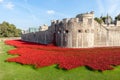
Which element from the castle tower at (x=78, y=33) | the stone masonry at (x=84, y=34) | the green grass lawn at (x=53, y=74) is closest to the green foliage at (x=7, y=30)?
the stone masonry at (x=84, y=34)

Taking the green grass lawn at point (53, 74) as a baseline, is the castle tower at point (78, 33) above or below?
above

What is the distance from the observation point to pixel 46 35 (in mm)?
47250

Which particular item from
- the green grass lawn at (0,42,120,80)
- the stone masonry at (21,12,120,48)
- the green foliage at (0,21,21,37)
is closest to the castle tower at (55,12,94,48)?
the stone masonry at (21,12,120,48)

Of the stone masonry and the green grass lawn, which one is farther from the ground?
the stone masonry

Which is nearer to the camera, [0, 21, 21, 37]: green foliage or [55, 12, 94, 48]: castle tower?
[55, 12, 94, 48]: castle tower

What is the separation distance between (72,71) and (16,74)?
186 inches

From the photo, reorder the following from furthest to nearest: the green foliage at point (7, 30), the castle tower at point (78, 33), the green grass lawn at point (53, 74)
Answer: the green foliage at point (7, 30) → the castle tower at point (78, 33) → the green grass lawn at point (53, 74)

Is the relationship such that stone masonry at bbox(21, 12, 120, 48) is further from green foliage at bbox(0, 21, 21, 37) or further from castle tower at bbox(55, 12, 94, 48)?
green foliage at bbox(0, 21, 21, 37)

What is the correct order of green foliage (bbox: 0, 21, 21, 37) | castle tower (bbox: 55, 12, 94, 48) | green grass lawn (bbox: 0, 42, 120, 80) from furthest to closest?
green foliage (bbox: 0, 21, 21, 37), castle tower (bbox: 55, 12, 94, 48), green grass lawn (bbox: 0, 42, 120, 80)

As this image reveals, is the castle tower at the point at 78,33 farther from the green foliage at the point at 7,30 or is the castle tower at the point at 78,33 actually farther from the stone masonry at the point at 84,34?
the green foliage at the point at 7,30

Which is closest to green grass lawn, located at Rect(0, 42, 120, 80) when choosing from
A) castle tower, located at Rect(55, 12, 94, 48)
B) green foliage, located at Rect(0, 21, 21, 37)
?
castle tower, located at Rect(55, 12, 94, 48)

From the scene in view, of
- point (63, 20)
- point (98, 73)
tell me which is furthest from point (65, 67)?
point (63, 20)

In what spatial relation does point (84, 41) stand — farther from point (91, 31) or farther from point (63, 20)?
point (63, 20)

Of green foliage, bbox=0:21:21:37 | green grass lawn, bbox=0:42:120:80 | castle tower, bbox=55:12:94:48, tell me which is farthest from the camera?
green foliage, bbox=0:21:21:37
